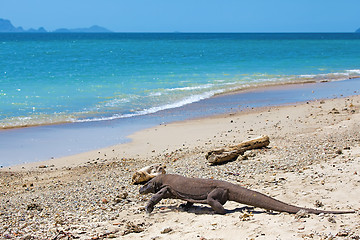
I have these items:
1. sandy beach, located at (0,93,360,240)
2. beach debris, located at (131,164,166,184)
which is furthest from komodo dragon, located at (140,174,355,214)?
beach debris, located at (131,164,166,184)

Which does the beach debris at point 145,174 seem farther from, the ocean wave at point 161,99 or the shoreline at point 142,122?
the ocean wave at point 161,99

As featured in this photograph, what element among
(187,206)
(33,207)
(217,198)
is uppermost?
(217,198)

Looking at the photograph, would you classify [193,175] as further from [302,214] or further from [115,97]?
[115,97]

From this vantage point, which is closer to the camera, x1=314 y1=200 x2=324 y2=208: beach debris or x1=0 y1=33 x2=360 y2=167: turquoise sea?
x1=314 y1=200 x2=324 y2=208: beach debris

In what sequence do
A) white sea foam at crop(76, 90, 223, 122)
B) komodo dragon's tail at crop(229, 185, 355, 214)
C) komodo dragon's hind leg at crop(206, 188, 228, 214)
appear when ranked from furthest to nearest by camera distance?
white sea foam at crop(76, 90, 223, 122)
komodo dragon's hind leg at crop(206, 188, 228, 214)
komodo dragon's tail at crop(229, 185, 355, 214)

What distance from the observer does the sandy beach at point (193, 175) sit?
5801mm

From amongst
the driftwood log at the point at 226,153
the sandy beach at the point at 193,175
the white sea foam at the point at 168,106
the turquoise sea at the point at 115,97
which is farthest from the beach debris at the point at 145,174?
the white sea foam at the point at 168,106

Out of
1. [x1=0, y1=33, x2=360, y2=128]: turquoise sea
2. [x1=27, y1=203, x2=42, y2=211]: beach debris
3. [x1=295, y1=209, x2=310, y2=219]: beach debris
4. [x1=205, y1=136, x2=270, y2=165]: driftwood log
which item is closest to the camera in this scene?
[x1=295, y1=209, x2=310, y2=219]: beach debris

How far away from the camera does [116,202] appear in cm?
751

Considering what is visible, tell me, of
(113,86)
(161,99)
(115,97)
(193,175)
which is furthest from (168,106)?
(193,175)

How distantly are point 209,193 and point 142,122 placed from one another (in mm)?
9916

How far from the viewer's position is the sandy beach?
580 cm

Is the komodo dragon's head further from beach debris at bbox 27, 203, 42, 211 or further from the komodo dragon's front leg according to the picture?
beach debris at bbox 27, 203, 42, 211

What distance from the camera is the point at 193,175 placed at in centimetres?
869
